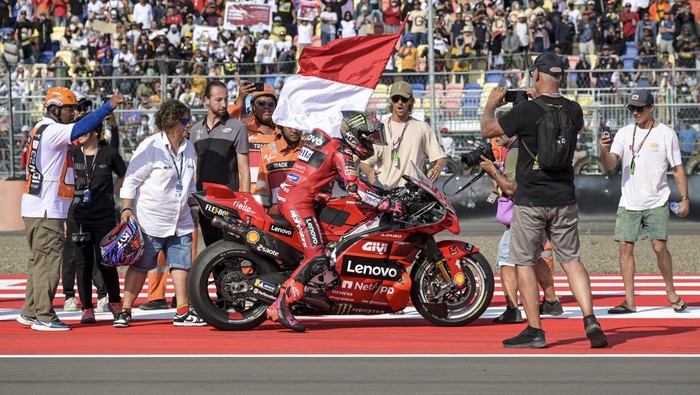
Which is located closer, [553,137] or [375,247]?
[553,137]

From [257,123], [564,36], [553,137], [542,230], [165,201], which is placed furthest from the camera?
[564,36]

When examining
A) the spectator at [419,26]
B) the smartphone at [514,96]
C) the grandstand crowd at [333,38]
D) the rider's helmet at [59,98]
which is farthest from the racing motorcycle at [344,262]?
the spectator at [419,26]

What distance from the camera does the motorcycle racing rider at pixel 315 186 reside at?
9133mm

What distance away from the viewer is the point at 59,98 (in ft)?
31.5

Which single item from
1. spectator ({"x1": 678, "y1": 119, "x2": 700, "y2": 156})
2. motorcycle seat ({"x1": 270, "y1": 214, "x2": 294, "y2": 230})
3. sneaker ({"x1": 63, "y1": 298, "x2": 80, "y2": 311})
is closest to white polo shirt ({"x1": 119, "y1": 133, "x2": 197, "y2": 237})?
motorcycle seat ({"x1": 270, "y1": 214, "x2": 294, "y2": 230})

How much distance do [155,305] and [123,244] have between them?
6.09 feet

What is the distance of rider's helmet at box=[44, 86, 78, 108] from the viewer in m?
9.57

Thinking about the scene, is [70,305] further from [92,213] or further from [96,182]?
[96,182]

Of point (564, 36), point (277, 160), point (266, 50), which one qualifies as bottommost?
point (277, 160)

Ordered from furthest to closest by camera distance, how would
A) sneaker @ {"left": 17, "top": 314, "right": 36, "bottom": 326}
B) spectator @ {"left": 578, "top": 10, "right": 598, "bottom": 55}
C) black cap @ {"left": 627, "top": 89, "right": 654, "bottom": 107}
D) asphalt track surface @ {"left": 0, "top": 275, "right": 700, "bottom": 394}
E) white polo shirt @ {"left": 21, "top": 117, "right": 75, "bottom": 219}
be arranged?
spectator @ {"left": 578, "top": 10, "right": 598, "bottom": 55} < black cap @ {"left": 627, "top": 89, "right": 654, "bottom": 107} < sneaker @ {"left": 17, "top": 314, "right": 36, "bottom": 326} < white polo shirt @ {"left": 21, "top": 117, "right": 75, "bottom": 219} < asphalt track surface @ {"left": 0, "top": 275, "right": 700, "bottom": 394}

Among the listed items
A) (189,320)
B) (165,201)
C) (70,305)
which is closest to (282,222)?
(165,201)

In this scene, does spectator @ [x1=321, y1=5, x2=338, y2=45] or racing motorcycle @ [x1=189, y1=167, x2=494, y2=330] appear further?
spectator @ [x1=321, y1=5, x2=338, y2=45]

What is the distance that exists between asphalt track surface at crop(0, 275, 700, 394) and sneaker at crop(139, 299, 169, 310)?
0.65 meters

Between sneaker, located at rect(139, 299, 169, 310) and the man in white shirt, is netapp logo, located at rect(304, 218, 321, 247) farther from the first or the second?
the man in white shirt
